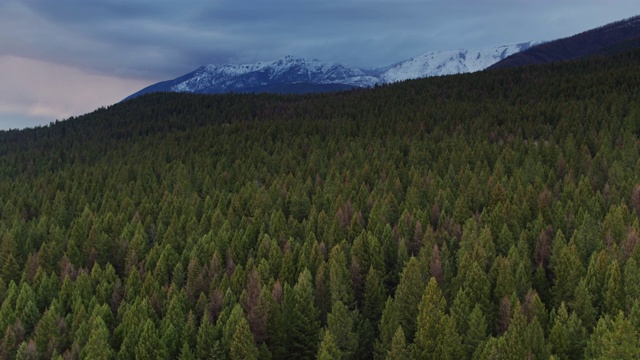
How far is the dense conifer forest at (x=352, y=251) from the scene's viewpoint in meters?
31.6

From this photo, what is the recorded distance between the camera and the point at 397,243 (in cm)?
4566

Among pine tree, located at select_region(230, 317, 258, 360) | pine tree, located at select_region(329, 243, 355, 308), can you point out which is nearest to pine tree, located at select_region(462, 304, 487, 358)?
pine tree, located at select_region(329, 243, 355, 308)

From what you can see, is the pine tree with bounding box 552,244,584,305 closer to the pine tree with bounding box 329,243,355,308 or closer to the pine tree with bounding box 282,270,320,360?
the pine tree with bounding box 329,243,355,308

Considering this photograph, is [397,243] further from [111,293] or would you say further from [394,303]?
[111,293]

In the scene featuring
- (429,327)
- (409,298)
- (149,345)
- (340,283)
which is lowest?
(409,298)

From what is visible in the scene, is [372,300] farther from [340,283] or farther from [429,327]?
[429,327]

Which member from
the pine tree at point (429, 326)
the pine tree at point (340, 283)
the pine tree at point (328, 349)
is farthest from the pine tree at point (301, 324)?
the pine tree at point (429, 326)

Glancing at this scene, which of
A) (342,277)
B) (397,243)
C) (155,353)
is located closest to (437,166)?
(397,243)

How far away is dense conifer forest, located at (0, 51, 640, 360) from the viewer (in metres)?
31.6

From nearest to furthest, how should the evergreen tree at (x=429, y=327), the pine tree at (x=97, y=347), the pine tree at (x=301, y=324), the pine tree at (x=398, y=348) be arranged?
the pine tree at (x=398, y=348), the evergreen tree at (x=429, y=327), the pine tree at (x=97, y=347), the pine tree at (x=301, y=324)

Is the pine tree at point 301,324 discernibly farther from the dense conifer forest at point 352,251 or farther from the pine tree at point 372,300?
the pine tree at point 372,300

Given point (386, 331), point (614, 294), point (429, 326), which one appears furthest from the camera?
point (386, 331)

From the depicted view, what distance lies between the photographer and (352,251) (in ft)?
141

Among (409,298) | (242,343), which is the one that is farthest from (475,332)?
(242,343)
